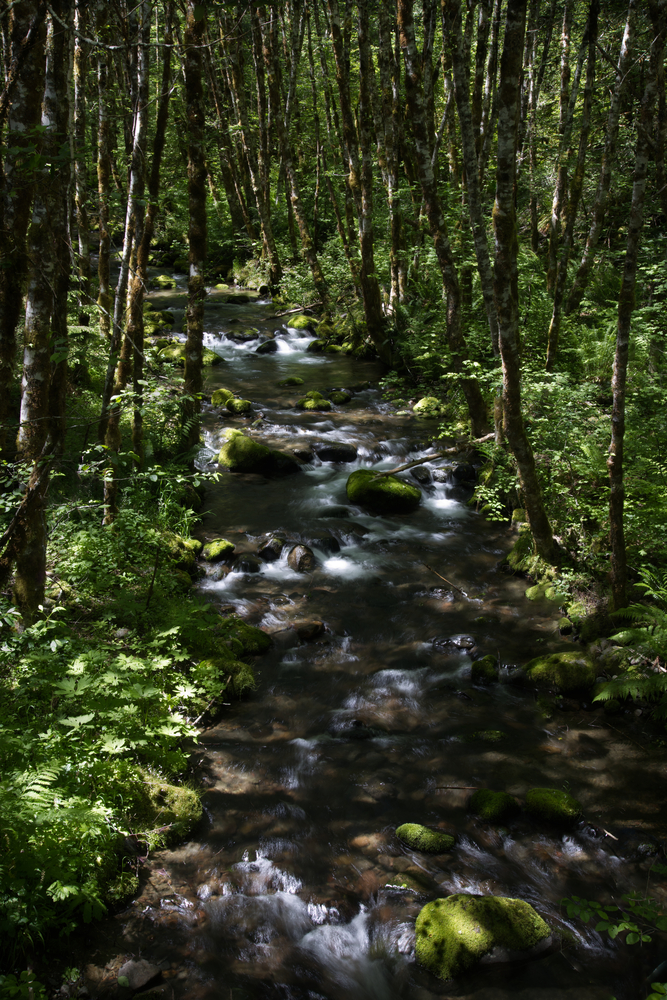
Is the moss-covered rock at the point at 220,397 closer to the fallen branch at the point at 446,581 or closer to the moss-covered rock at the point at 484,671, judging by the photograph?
the fallen branch at the point at 446,581

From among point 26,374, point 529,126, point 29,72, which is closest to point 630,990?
point 26,374

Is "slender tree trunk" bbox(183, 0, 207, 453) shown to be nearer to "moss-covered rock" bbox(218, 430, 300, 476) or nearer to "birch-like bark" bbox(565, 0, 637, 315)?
"moss-covered rock" bbox(218, 430, 300, 476)

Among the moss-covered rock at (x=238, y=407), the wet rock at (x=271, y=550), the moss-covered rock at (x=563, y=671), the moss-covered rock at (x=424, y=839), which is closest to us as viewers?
the moss-covered rock at (x=424, y=839)

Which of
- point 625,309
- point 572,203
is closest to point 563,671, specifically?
point 625,309

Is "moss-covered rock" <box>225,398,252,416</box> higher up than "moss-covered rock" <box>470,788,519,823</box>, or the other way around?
"moss-covered rock" <box>225,398,252,416</box>

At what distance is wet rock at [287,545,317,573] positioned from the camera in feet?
29.1

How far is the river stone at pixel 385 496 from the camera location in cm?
1039

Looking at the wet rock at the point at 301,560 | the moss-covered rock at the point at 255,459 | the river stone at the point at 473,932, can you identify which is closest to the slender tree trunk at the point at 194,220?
the moss-covered rock at the point at 255,459

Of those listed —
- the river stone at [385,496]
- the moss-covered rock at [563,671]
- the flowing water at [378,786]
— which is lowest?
the flowing water at [378,786]

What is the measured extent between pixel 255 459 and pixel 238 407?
8.33 ft

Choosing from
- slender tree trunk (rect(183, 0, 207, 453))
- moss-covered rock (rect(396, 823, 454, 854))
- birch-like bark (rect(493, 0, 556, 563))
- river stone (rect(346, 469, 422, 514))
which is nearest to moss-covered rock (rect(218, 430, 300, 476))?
slender tree trunk (rect(183, 0, 207, 453))

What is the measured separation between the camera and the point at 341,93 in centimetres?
1402

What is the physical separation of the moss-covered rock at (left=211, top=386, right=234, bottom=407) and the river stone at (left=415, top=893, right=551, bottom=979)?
451 inches

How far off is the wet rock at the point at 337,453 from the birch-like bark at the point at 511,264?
482 centimetres
